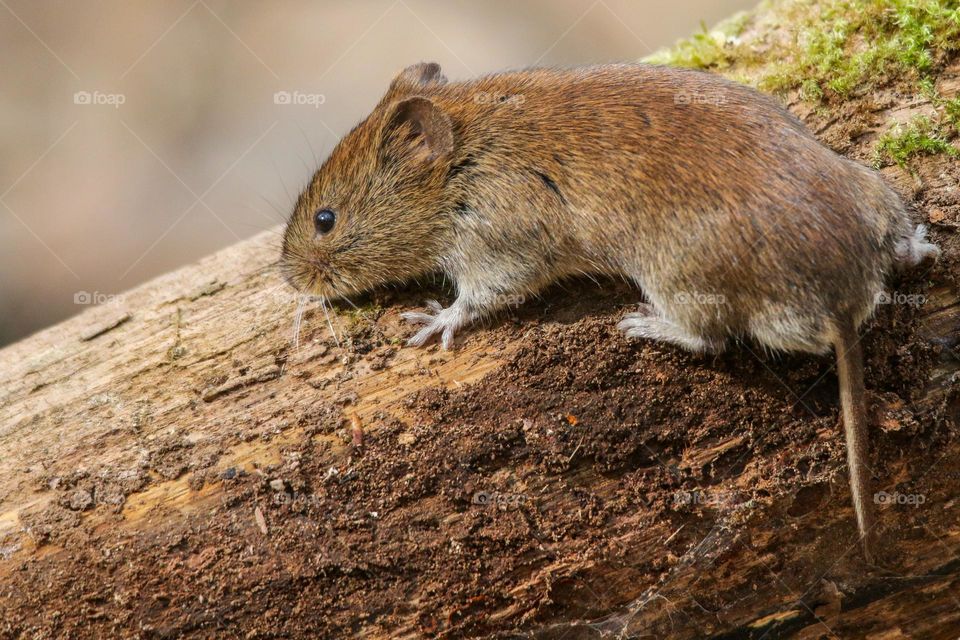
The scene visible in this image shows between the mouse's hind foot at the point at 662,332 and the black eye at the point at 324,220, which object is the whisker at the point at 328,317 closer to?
the black eye at the point at 324,220

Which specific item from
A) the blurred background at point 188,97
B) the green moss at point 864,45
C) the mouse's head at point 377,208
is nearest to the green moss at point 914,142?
the green moss at point 864,45

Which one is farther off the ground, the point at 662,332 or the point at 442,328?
the point at 442,328

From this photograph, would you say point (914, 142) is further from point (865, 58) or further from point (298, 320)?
point (298, 320)

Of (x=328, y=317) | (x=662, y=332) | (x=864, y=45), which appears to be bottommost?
(x=662, y=332)

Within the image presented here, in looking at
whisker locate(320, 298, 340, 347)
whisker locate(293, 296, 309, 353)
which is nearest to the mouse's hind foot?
whisker locate(320, 298, 340, 347)

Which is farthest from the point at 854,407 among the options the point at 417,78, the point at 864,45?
the point at 417,78

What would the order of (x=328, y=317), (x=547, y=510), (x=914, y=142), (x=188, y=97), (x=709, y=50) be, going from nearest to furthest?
(x=547, y=510) < (x=914, y=142) < (x=328, y=317) < (x=709, y=50) < (x=188, y=97)

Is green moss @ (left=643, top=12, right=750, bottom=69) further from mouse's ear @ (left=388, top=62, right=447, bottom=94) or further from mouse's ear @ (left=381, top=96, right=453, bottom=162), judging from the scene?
mouse's ear @ (left=381, top=96, right=453, bottom=162)
